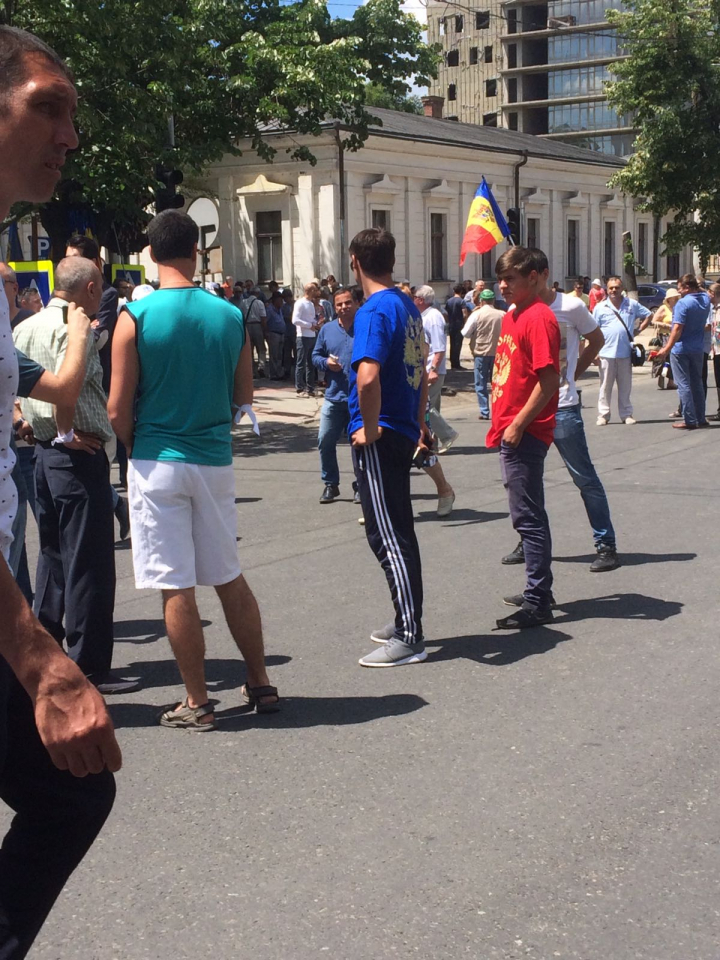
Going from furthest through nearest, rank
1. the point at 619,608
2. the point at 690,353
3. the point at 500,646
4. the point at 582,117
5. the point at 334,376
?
1. the point at 582,117
2. the point at 690,353
3. the point at 334,376
4. the point at 619,608
5. the point at 500,646

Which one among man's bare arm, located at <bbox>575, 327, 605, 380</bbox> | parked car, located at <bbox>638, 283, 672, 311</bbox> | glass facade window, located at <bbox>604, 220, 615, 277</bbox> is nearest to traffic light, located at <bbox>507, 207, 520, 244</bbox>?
parked car, located at <bbox>638, 283, 672, 311</bbox>

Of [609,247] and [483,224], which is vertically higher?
[609,247]

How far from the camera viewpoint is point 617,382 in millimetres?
16719

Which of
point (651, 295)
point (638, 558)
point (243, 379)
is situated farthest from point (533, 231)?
Answer: point (243, 379)

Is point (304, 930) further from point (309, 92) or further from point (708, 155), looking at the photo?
point (708, 155)

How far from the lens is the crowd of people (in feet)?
7.94

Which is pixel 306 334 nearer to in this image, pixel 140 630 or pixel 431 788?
pixel 140 630

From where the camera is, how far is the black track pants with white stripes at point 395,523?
5945 mm

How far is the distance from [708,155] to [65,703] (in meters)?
32.2

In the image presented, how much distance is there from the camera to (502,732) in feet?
16.1

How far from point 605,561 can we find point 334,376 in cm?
411

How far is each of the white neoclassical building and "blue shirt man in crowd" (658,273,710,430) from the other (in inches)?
680

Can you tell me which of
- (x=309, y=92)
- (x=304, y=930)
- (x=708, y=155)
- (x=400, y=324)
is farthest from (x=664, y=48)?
(x=304, y=930)

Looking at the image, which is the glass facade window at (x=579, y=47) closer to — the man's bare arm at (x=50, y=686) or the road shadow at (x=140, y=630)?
the road shadow at (x=140, y=630)
